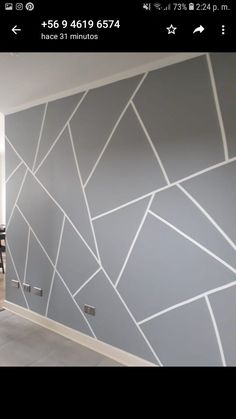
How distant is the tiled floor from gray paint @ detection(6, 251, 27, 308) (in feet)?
1.08

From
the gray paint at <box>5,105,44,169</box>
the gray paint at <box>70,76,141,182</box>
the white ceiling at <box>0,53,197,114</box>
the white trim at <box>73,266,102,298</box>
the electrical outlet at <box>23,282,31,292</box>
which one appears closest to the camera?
the white ceiling at <box>0,53,197,114</box>

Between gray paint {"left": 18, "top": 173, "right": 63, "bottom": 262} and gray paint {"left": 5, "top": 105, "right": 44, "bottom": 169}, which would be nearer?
gray paint {"left": 18, "top": 173, "right": 63, "bottom": 262}

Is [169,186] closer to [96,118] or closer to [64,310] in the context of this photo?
[96,118]

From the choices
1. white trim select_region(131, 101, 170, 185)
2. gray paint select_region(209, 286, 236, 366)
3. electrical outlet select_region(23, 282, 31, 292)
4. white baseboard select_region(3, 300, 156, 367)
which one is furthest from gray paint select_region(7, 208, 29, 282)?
gray paint select_region(209, 286, 236, 366)

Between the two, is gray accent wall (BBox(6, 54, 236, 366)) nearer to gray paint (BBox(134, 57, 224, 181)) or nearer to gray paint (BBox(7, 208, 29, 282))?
gray paint (BBox(134, 57, 224, 181))

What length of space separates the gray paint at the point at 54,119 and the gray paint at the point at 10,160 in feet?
1.56

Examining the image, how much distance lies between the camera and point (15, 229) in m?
3.21

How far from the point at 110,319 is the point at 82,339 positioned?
0.46 m

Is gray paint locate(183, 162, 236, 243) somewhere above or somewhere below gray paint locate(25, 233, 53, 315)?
above

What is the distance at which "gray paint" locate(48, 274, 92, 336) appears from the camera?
2.52 m
